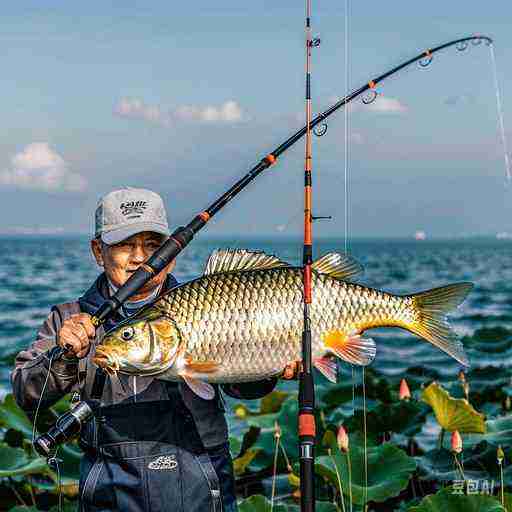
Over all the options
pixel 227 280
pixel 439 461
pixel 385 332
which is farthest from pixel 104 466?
pixel 385 332

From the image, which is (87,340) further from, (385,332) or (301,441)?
(385,332)

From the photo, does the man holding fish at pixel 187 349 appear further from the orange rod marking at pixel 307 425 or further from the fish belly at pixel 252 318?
the orange rod marking at pixel 307 425

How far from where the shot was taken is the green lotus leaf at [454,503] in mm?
4133

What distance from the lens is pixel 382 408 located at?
6727mm

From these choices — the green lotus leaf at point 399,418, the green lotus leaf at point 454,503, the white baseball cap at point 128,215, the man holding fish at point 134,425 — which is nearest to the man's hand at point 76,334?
the man holding fish at point 134,425

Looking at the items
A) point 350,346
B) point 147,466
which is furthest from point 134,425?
point 350,346

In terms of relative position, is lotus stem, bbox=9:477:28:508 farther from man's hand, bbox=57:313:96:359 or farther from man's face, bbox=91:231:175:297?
man's hand, bbox=57:313:96:359

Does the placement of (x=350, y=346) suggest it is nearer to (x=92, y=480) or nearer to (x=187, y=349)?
(x=187, y=349)

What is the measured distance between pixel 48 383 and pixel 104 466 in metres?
0.36

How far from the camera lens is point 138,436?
3225mm

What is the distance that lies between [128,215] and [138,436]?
0.84 m

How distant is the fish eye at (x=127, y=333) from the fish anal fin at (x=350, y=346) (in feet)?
2.18

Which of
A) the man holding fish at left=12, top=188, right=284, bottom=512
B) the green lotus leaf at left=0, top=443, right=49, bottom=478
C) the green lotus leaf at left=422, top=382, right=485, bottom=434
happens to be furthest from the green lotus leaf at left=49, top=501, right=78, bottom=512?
the green lotus leaf at left=422, top=382, right=485, bottom=434

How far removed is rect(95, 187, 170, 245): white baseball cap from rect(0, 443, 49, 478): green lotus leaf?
7.92 feet
